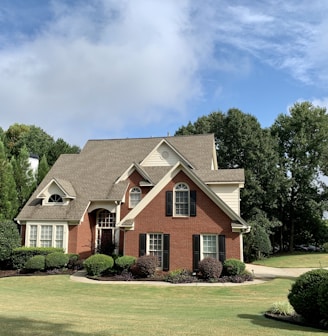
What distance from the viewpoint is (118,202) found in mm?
Result: 27047

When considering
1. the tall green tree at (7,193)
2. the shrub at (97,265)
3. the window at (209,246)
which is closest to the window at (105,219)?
the shrub at (97,265)

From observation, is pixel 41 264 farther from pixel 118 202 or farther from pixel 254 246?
pixel 254 246

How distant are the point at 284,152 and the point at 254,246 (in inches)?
613

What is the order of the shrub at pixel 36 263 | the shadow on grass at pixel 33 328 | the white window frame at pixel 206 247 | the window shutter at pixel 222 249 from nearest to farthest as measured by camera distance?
the shadow on grass at pixel 33 328
the window shutter at pixel 222 249
the white window frame at pixel 206 247
the shrub at pixel 36 263

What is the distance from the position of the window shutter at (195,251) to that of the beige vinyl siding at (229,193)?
173 inches

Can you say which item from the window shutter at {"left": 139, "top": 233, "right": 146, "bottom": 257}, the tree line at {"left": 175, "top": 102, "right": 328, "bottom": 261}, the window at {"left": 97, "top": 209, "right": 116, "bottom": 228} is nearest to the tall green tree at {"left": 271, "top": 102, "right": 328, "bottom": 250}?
the tree line at {"left": 175, "top": 102, "right": 328, "bottom": 261}

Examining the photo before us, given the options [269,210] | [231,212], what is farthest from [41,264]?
[269,210]

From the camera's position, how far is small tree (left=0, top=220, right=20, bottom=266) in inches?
993

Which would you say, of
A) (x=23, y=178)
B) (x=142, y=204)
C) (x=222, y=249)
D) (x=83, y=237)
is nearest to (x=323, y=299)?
(x=222, y=249)

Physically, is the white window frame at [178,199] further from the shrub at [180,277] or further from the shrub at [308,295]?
the shrub at [308,295]

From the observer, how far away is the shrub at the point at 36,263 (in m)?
23.1

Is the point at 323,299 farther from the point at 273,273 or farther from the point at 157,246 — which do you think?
the point at 273,273

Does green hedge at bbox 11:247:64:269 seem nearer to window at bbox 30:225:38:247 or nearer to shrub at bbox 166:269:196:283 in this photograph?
window at bbox 30:225:38:247

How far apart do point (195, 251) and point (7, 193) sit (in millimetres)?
16289
